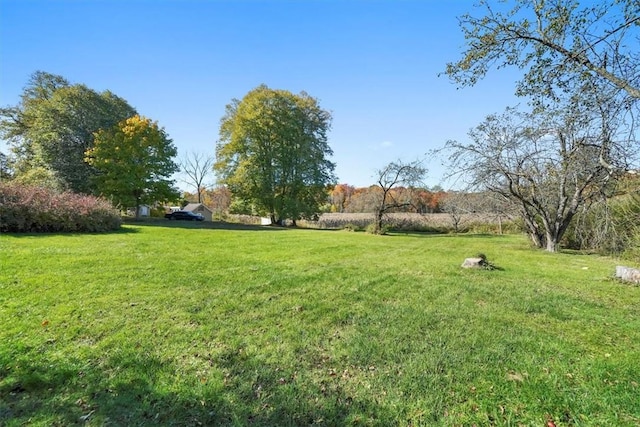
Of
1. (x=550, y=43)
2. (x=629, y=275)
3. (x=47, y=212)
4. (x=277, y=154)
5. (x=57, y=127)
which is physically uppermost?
(x=57, y=127)

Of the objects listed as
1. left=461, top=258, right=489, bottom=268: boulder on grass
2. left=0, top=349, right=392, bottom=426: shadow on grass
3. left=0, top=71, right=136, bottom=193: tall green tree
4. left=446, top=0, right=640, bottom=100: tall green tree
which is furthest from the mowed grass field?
left=0, top=71, right=136, bottom=193: tall green tree

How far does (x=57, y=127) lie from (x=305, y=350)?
28.1 metres

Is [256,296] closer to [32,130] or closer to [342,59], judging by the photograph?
[342,59]

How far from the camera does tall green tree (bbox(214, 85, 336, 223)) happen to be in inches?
1041

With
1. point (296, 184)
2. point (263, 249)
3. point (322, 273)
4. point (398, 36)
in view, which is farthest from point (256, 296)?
point (296, 184)

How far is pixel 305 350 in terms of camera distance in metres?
3.12

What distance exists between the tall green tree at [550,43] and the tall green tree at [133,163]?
22.0 meters

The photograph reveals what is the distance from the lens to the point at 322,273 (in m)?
6.31

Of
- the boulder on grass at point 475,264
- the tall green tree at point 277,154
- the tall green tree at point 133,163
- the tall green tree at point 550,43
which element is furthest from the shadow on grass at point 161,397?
the tall green tree at point 277,154

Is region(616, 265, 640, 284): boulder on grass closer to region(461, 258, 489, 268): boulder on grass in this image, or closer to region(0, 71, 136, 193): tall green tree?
region(461, 258, 489, 268): boulder on grass

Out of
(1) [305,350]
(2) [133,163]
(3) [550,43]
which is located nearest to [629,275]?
(3) [550,43]

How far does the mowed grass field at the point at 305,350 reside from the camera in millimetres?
2250

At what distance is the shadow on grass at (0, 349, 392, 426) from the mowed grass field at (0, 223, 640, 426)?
1cm

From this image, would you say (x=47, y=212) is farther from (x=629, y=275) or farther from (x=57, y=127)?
(x=629, y=275)
